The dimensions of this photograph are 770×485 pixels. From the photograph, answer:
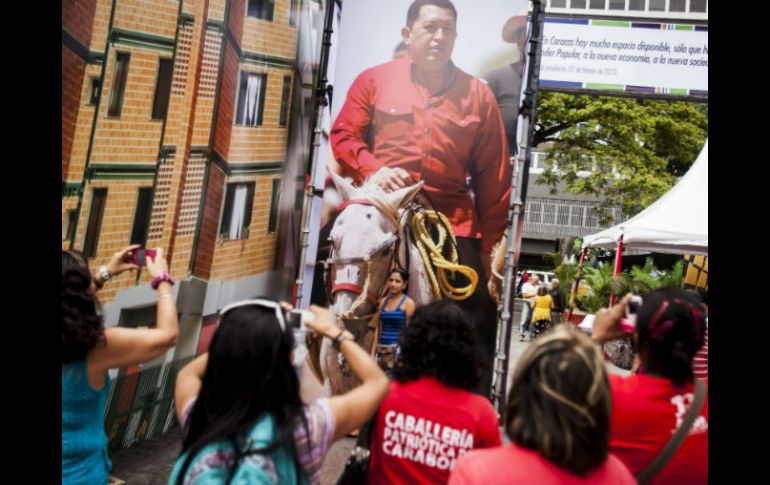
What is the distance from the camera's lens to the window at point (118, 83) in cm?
458

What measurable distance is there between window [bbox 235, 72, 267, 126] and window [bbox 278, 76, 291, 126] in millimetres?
250

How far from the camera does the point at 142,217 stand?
5.00 m

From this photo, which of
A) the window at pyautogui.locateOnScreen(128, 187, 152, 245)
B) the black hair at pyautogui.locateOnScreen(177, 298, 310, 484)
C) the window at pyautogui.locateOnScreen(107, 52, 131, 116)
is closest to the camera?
the black hair at pyautogui.locateOnScreen(177, 298, 310, 484)

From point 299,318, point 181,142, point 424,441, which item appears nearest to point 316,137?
point 181,142

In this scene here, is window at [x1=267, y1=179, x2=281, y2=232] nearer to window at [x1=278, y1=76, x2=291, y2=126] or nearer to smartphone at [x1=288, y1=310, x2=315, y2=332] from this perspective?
window at [x1=278, y1=76, x2=291, y2=126]

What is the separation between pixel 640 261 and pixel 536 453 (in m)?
24.1

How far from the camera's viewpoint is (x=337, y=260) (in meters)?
6.29

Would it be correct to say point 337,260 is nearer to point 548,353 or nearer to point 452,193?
point 452,193

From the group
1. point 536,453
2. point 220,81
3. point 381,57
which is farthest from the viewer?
point 381,57

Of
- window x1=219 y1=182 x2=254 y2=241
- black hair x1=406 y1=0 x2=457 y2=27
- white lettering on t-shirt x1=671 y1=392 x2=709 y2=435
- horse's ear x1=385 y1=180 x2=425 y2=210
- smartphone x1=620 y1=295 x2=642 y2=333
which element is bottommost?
white lettering on t-shirt x1=671 y1=392 x2=709 y2=435

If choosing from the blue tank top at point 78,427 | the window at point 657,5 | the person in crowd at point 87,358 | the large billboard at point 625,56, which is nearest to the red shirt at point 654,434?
the person in crowd at point 87,358

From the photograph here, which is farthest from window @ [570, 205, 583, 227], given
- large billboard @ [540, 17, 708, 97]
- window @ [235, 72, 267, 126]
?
window @ [235, 72, 267, 126]

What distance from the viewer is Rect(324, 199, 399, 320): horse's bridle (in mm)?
6164
